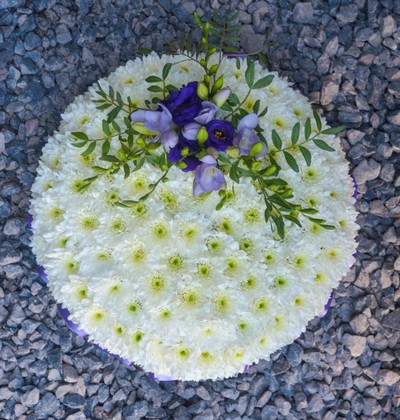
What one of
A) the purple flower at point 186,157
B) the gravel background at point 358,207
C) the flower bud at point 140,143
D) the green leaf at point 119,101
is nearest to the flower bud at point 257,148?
the purple flower at point 186,157

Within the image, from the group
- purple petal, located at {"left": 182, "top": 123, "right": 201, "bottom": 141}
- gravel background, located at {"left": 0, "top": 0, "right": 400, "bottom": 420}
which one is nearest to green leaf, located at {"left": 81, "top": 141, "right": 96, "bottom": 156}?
purple petal, located at {"left": 182, "top": 123, "right": 201, "bottom": 141}

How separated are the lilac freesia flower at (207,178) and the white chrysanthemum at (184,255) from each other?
57 millimetres

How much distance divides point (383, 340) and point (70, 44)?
1.33 metres

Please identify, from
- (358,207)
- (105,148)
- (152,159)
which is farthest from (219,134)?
(358,207)

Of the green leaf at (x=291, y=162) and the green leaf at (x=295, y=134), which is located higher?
the green leaf at (x=295, y=134)

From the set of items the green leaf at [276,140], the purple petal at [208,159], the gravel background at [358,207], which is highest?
the purple petal at [208,159]

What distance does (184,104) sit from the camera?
1326mm

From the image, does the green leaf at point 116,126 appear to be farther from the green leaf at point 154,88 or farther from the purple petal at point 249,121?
the purple petal at point 249,121

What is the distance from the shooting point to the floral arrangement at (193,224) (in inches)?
50.0

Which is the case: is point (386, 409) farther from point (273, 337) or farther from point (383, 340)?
point (273, 337)

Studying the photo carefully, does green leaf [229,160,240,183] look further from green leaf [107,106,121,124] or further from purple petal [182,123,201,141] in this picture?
green leaf [107,106,121,124]

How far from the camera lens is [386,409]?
75.9 inches

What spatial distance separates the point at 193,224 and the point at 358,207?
2.76 feet

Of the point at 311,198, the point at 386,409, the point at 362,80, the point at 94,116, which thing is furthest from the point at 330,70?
the point at 386,409
